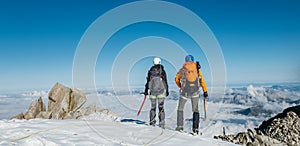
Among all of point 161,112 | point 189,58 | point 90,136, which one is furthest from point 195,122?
point 90,136

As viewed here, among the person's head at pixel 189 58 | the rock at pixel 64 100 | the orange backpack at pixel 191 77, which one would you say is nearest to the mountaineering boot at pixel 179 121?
the orange backpack at pixel 191 77

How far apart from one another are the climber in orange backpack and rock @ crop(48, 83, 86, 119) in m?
14.0

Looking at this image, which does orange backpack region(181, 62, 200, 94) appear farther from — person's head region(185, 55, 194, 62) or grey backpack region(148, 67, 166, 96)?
grey backpack region(148, 67, 166, 96)

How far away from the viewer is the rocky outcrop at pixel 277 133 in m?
12.1

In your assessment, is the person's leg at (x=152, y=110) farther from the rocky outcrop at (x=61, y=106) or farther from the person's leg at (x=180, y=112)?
the rocky outcrop at (x=61, y=106)

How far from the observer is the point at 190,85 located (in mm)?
11336

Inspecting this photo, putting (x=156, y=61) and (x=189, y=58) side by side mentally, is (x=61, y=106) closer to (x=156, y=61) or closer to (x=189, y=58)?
(x=156, y=61)

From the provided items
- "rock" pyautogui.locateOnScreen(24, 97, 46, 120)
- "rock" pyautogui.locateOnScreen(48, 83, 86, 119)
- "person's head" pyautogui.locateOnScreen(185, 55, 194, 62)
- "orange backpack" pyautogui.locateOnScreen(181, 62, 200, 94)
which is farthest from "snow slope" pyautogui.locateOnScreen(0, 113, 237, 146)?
"rock" pyautogui.locateOnScreen(48, 83, 86, 119)

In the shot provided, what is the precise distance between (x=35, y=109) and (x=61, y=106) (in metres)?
2.13

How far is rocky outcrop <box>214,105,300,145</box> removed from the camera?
39.7ft

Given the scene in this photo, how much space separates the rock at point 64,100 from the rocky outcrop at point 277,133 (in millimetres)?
14653

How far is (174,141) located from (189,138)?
3.02 feet

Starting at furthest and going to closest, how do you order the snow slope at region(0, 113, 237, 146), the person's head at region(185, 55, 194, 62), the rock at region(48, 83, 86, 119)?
the rock at region(48, 83, 86, 119) → the person's head at region(185, 55, 194, 62) → the snow slope at region(0, 113, 237, 146)

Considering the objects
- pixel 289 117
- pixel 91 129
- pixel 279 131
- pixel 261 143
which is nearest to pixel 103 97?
pixel 91 129
